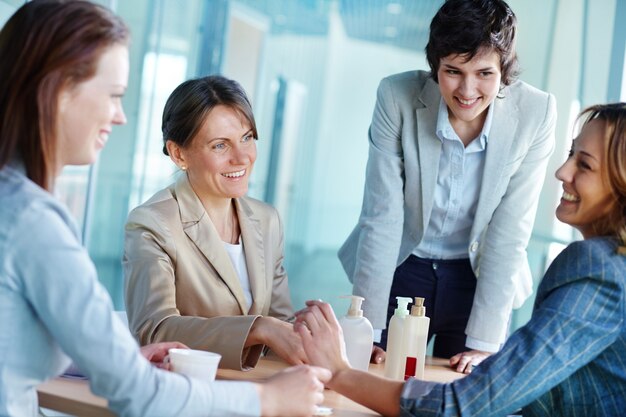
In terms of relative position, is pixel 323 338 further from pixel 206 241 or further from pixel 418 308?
pixel 206 241

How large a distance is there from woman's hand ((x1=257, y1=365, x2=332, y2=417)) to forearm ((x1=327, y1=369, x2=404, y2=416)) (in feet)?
0.53

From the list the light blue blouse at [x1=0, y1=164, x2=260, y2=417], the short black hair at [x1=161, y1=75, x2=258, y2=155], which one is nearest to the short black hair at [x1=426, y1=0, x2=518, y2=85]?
the short black hair at [x1=161, y1=75, x2=258, y2=155]

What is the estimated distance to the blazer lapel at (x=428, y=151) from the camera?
2719mm

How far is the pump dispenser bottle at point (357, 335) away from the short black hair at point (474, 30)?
893mm

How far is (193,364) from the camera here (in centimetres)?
163

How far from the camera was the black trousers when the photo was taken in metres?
2.83

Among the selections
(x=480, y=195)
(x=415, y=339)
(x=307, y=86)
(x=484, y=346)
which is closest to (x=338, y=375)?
(x=415, y=339)

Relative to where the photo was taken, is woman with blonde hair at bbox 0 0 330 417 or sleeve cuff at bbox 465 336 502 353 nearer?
woman with blonde hair at bbox 0 0 330 417

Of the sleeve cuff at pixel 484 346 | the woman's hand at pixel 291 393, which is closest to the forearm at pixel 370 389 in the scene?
the woman's hand at pixel 291 393

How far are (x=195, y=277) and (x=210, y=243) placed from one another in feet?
0.35

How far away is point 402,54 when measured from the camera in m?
6.53

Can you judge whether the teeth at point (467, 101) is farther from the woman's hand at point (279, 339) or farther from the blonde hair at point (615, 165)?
the woman's hand at point (279, 339)

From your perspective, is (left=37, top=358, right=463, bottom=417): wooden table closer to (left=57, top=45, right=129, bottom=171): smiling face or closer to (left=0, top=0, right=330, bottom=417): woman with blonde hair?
(left=0, top=0, right=330, bottom=417): woman with blonde hair

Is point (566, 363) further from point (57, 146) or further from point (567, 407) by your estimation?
point (57, 146)
